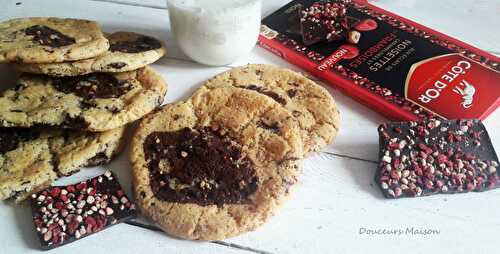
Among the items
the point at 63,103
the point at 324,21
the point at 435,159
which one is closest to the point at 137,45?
the point at 63,103

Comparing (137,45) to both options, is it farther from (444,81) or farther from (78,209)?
(444,81)

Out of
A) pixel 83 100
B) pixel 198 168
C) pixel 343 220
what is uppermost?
pixel 83 100

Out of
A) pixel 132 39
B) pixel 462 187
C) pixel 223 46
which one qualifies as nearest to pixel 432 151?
pixel 462 187

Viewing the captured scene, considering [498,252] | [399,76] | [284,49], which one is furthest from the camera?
[284,49]

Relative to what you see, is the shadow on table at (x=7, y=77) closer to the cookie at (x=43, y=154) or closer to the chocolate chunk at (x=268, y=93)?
the cookie at (x=43, y=154)

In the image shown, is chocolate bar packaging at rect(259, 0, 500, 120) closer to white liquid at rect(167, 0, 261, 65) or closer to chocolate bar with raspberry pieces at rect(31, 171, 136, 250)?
white liquid at rect(167, 0, 261, 65)

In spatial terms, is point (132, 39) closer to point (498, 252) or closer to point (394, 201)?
point (394, 201)
